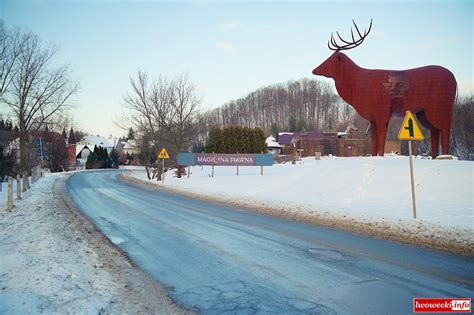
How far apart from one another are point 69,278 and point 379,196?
37.7ft

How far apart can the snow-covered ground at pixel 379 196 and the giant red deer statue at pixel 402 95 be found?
2.33m

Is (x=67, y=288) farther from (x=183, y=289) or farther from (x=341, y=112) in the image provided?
(x=341, y=112)

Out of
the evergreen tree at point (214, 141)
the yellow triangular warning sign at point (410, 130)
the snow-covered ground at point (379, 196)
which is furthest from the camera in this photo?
the evergreen tree at point (214, 141)

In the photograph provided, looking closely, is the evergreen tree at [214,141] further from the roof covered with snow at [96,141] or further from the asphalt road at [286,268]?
the roof covered with snow at [96,141]

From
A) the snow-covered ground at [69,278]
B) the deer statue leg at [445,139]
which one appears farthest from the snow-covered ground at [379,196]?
the snow-covered ground at [69,278]

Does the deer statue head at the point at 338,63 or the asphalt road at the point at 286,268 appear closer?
the asphalt road at the point at 286,268

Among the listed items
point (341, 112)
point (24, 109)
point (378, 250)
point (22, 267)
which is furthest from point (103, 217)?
point (341, 112)

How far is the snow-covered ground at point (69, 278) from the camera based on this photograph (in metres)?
4.30

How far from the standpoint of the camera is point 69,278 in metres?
5.23

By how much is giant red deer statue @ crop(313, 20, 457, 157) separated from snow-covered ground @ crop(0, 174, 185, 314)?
46.3 ft

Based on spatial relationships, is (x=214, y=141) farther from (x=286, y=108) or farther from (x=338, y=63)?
(x=286, y=108)

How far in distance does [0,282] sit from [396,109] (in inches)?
678

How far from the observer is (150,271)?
5.92m

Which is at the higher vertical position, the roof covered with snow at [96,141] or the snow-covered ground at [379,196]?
the roof covered with snow at [96,141]
